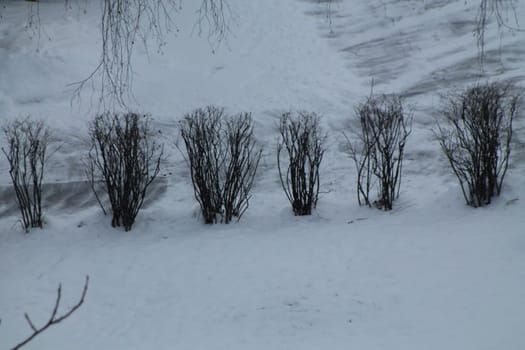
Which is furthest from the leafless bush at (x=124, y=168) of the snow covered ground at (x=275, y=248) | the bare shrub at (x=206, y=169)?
the bare shrub at (x=206, y=169)

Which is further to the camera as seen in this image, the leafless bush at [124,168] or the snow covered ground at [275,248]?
the leafless bush at [124,168]

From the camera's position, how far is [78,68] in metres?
13.4

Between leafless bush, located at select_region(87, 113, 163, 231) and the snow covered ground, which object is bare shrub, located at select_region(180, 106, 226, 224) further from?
leafless bush, located at select_region(87, 113, 163, 231)

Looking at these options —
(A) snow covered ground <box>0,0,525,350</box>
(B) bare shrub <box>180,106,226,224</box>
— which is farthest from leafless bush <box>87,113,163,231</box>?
(B) bare shrub <box>180,106,226,224</box>

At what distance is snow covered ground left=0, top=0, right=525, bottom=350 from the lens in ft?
15.8

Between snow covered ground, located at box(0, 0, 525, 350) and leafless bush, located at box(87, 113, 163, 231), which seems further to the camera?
leafless bush, located at box(87, 113, 163, 231)

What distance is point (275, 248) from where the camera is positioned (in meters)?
6.46

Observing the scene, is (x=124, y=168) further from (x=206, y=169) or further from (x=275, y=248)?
(x=275, y=248)

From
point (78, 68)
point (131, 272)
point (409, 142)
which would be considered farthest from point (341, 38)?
point (131, 272)

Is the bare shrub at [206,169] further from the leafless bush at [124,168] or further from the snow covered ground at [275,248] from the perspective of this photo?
the leafless bush at [124,168]

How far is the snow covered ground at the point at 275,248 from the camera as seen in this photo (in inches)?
189

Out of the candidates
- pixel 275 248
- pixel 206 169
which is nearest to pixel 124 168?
pixel 206 169

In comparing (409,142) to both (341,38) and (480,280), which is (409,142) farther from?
(341,38)

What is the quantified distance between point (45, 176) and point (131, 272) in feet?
14.0
